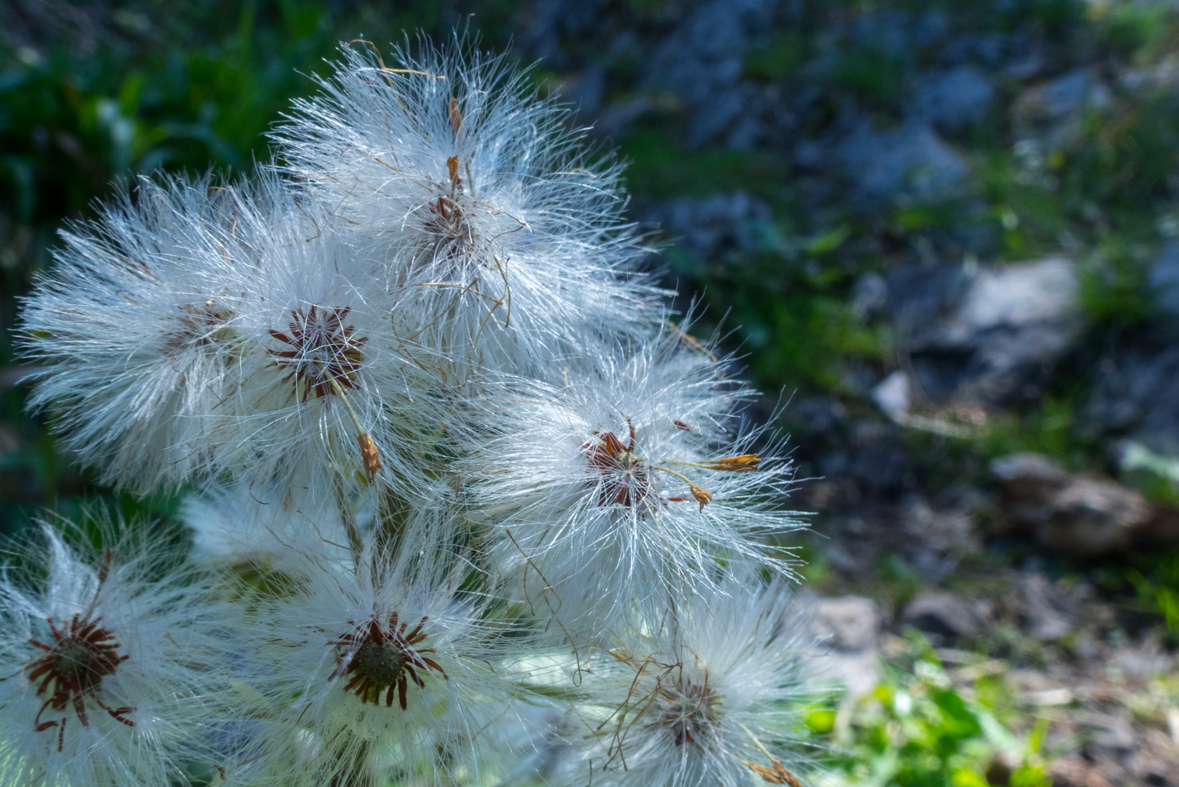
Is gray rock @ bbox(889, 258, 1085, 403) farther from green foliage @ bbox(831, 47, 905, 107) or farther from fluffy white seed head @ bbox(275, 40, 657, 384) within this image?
fluffy white seed head @ bbox(275, 40, 657, 384)

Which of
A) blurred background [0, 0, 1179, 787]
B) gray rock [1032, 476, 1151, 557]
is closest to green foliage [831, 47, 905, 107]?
blurred background [0, 0, 1179, 787]

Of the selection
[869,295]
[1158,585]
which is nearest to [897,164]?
[869,295]

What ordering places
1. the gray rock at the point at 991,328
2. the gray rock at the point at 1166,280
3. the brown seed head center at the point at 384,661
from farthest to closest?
the gray rock at the point at 991,328 < the gray rock at the point at 1166,280 < the brown seed head center at the point at 384,661

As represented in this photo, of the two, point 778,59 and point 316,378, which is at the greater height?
point 316,378

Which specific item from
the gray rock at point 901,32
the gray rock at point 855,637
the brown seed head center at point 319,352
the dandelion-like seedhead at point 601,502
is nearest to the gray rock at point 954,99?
the gray rock at point 901,32

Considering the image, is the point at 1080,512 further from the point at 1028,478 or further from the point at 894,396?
the point at 894,396

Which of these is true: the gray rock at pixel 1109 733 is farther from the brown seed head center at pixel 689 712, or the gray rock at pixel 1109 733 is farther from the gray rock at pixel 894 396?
the brown seed head center at pixel 689 712
